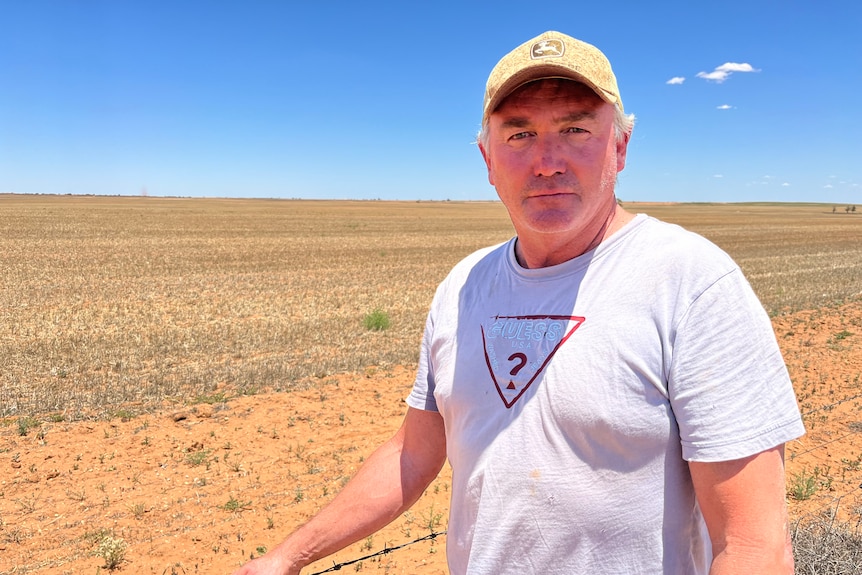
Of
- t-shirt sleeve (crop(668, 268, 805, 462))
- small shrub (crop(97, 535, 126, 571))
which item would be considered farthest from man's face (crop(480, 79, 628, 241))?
small shrub (crop(97, 535, 126, 571))

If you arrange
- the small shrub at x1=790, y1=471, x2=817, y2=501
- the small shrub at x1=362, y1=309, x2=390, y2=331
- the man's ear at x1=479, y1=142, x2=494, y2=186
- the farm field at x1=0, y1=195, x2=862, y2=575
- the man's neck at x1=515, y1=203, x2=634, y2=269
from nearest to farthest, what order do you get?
the man's neck at x1=515, y1=203, x2=634, y2=269, the man's ear at x1=479, y1=142, x2=494, y2=186, the farm field at x1=0, y1=195, x2=862, y2=575, the small shrub at x1=790, y1=471, x2=817, y2=501, the small shrub at x1=362, y1=309, x2=390, y2=331

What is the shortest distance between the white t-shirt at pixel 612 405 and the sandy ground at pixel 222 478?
315cm

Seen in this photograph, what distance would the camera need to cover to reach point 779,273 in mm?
19984

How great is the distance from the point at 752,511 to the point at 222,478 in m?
5.24

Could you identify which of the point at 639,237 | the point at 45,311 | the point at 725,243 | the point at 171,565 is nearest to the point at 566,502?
the point at 639,237

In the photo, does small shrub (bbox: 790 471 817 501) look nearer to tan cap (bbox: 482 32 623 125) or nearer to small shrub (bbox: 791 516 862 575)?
small shrub (bbox: 791 516 862 575)

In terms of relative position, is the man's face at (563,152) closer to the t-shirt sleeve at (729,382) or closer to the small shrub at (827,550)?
the t-shirt sleeve at (729,382)

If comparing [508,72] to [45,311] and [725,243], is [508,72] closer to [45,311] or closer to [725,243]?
[45,311]

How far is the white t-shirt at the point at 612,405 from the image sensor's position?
1188 millimetres

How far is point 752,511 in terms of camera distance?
1.16 meters

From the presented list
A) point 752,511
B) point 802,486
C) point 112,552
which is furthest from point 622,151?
point 802,486

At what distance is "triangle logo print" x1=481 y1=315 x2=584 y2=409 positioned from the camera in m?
1.42

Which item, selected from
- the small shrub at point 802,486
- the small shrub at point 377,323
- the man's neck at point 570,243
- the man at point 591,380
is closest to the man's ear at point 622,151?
the man at point 591,380

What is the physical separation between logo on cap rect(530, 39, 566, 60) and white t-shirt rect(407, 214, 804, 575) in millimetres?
426
